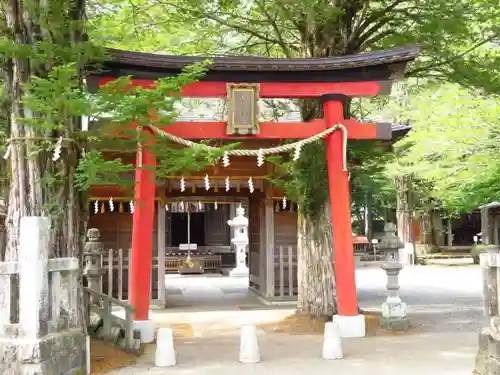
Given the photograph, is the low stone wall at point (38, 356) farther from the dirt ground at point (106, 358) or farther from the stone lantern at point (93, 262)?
the stone lantern at point (93, 262)

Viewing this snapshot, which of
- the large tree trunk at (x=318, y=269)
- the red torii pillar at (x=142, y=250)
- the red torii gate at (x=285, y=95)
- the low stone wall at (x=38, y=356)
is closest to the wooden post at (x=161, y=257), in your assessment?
the large tree trunk at (x=318, y=269)

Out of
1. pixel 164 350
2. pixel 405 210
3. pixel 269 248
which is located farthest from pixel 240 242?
pixel 164 350

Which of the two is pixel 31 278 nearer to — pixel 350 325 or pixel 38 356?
pixel 38 356

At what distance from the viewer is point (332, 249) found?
12461 millimetres

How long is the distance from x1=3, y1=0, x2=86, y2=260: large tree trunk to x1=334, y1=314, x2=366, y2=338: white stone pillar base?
194 inches

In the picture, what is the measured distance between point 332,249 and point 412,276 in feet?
46.5

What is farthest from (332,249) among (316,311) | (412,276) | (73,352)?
(412,276)

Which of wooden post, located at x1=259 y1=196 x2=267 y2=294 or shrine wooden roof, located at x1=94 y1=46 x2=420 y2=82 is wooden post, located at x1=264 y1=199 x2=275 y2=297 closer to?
wooden post, located at x1=259 y1=196 x2=267 y2=294

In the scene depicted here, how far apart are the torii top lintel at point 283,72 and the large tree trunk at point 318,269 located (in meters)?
2.68

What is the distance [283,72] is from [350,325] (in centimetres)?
484

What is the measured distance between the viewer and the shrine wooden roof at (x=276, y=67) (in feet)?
34.5

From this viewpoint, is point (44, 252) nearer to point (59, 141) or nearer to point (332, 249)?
point (59, 141)

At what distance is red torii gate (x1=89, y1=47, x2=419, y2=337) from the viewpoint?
10.5 metres

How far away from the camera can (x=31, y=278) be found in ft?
23.6
